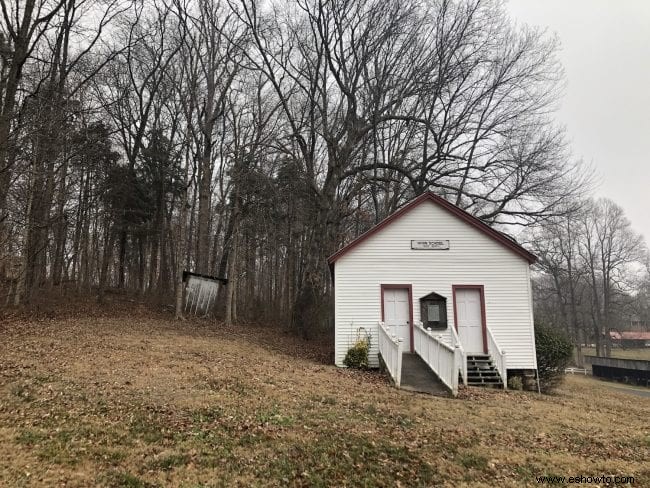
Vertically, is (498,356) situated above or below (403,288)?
below

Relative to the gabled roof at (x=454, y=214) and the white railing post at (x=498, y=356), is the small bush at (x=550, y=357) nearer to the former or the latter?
the white railing post at (x=498, y=356)

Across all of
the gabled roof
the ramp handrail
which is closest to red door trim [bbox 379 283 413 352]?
the ramp handrail

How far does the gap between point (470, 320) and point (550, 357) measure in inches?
138

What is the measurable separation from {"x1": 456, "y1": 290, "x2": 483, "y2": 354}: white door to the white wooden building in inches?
1.2

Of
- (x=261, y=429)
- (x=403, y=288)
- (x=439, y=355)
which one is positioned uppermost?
(x=403, y=288)

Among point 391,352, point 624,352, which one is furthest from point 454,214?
point 624,352

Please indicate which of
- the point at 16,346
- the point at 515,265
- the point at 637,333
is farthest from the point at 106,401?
the point at 637,333

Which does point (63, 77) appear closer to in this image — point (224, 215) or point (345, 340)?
point (224, 215)

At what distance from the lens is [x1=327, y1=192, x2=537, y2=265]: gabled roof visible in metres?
14.5

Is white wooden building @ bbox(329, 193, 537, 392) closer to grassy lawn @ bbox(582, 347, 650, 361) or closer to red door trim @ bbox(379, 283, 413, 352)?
red door trim @ bbox(379, 283, 413, 352)

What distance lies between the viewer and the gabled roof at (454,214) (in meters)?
14.5

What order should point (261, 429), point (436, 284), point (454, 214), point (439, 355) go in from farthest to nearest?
point (454, 214) → point (436, 284) → point (439, 355) → point (261, 429)

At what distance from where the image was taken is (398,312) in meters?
14.7

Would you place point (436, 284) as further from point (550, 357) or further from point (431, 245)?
point (550, 357)
